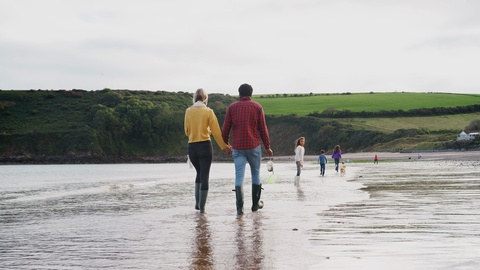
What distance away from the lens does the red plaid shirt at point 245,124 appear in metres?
11.4

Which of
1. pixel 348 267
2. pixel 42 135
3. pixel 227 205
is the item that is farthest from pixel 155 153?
pixel 348 267

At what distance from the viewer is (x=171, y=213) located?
38.8 feet

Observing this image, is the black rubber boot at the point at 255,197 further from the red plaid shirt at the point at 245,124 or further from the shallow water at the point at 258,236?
the red plaid shirt at the point at 245,124

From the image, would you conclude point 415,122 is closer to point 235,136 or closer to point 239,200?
point 235,136

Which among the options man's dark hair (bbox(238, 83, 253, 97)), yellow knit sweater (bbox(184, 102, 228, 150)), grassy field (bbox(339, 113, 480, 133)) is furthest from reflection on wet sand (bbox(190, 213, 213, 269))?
grassy field (bbox(339, 113, 480, 133))

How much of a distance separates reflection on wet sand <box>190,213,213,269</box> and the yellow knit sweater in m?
2.00

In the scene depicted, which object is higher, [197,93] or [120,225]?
[197,93]

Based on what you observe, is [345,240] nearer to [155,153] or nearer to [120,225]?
[120,225]

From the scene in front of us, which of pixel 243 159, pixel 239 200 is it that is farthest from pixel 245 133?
pixel 239 200

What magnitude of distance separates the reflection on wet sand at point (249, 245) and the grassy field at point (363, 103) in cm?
10854

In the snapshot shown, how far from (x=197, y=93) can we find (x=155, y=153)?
370 ft

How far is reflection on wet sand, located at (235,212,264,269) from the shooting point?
20.5 feet

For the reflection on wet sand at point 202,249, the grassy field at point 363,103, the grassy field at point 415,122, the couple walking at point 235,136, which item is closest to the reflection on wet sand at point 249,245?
the reflection on wet sand at point 202,249

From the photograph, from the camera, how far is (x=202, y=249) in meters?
7.25
